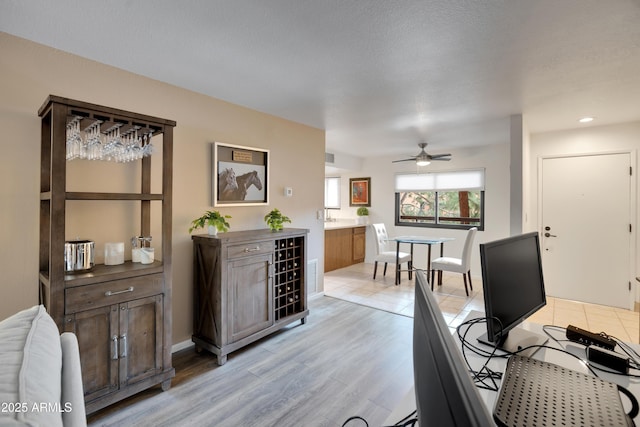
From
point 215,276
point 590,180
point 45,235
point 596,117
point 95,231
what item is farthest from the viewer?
point 590,180

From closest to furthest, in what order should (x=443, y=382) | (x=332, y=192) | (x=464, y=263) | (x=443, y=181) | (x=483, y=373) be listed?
1. (x=443, y=382)
2. (x=483, y=373)
3. (x=464, y=263)
4. (x=443, y=181)
5. (x=332, y=192)

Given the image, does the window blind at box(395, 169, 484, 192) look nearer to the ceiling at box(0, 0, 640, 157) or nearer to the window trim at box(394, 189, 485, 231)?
the window trim at box(394, 189, 485, 231)

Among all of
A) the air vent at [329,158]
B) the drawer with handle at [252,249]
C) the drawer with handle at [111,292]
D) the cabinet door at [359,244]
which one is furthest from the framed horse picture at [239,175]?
the cabinet door at [359,244]

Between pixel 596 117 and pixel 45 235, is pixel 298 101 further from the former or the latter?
pixel 596 117

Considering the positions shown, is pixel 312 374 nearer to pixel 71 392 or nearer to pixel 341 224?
pixel 71 392

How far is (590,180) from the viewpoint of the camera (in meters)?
3.92

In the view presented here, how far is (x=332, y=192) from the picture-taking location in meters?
7.38

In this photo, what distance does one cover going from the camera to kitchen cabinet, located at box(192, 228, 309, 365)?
8.30 feet

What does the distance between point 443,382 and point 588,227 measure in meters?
4.79

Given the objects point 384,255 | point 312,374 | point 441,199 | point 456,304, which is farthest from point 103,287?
point 441,199

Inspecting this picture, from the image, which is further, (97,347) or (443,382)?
(97,347)

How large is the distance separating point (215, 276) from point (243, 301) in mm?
339

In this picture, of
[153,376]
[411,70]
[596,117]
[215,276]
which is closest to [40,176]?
[215,276]

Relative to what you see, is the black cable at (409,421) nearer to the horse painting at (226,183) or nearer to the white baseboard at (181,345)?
the white baseboard at (181,345)
